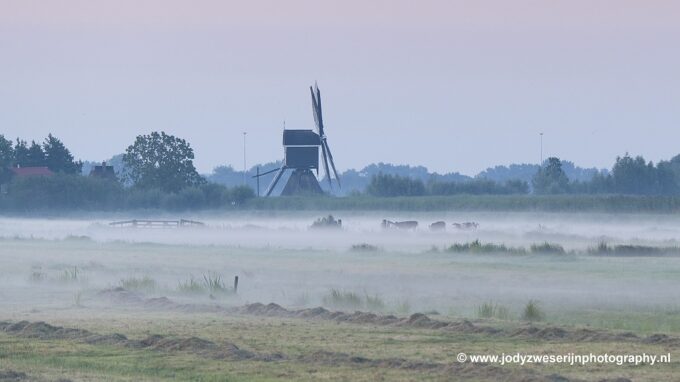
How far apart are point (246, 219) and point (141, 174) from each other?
60.2 ft

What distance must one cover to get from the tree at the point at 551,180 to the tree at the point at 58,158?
41600 millimetres

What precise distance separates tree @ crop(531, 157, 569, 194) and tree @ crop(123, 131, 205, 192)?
91.9ft

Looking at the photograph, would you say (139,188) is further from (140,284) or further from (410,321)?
(410,321)

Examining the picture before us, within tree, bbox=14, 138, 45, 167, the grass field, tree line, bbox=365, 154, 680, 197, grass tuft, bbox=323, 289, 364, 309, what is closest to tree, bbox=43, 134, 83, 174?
tree, bbox=14, 138, 45, 167

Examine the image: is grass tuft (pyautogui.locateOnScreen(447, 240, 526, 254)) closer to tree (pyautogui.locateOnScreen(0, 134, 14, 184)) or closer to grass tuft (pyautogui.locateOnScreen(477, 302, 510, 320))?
grass tuft (pyautogui.locateOnScreen(477, 302, 510, 320))

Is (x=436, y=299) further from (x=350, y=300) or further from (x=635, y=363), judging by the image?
(x=635, y=363)

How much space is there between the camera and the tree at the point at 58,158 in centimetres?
13475

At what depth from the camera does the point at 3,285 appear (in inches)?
1593

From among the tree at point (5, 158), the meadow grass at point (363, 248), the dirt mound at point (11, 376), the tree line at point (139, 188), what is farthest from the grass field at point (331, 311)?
the tree at point (5, 158)

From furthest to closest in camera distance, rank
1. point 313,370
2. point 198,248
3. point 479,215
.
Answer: point 479,215
point 198,248
point 313,370

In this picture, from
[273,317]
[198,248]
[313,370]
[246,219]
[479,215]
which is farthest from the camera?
[246,219]

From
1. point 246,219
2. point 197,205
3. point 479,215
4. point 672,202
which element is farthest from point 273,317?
point 197,205

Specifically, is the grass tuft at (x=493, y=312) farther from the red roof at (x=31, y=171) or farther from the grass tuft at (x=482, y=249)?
the red roof at (x=31, y=171)

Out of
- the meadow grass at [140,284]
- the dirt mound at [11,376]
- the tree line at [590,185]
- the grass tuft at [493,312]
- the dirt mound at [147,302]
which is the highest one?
the tree line at [590,185]
